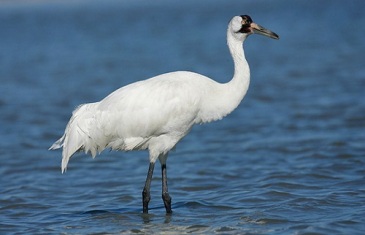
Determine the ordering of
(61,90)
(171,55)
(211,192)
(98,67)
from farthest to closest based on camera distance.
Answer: (171,55) → (98,67) → (61,90) → (211,192)

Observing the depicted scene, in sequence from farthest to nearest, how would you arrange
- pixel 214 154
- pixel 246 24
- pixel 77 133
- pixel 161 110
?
pixel 214 154 → pixel 77 133 → pixel 246 24 → pixel 161 110

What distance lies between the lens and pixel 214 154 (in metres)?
15.6

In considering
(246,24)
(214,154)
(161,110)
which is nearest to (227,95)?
(161,110)

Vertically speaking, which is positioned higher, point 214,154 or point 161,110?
point 161,110

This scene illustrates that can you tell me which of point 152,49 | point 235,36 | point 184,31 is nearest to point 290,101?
point 235,36

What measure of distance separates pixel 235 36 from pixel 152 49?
23.8 meters

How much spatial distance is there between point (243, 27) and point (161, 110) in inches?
62.1

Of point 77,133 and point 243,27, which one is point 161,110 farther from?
point 243,27

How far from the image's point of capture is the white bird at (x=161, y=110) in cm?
1099

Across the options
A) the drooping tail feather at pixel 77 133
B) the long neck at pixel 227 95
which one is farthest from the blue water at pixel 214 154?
the long neck at pixel 227 95

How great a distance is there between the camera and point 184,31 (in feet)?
143

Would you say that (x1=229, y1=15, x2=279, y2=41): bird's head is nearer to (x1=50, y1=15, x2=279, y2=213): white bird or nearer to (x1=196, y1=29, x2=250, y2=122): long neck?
(x1=50, y1=15, x2=279, y2=213): white bird

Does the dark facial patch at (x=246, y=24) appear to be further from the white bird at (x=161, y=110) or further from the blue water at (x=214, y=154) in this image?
the blue water at (x=214, y=154)

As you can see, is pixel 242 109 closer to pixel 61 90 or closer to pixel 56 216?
pixel 61 90
